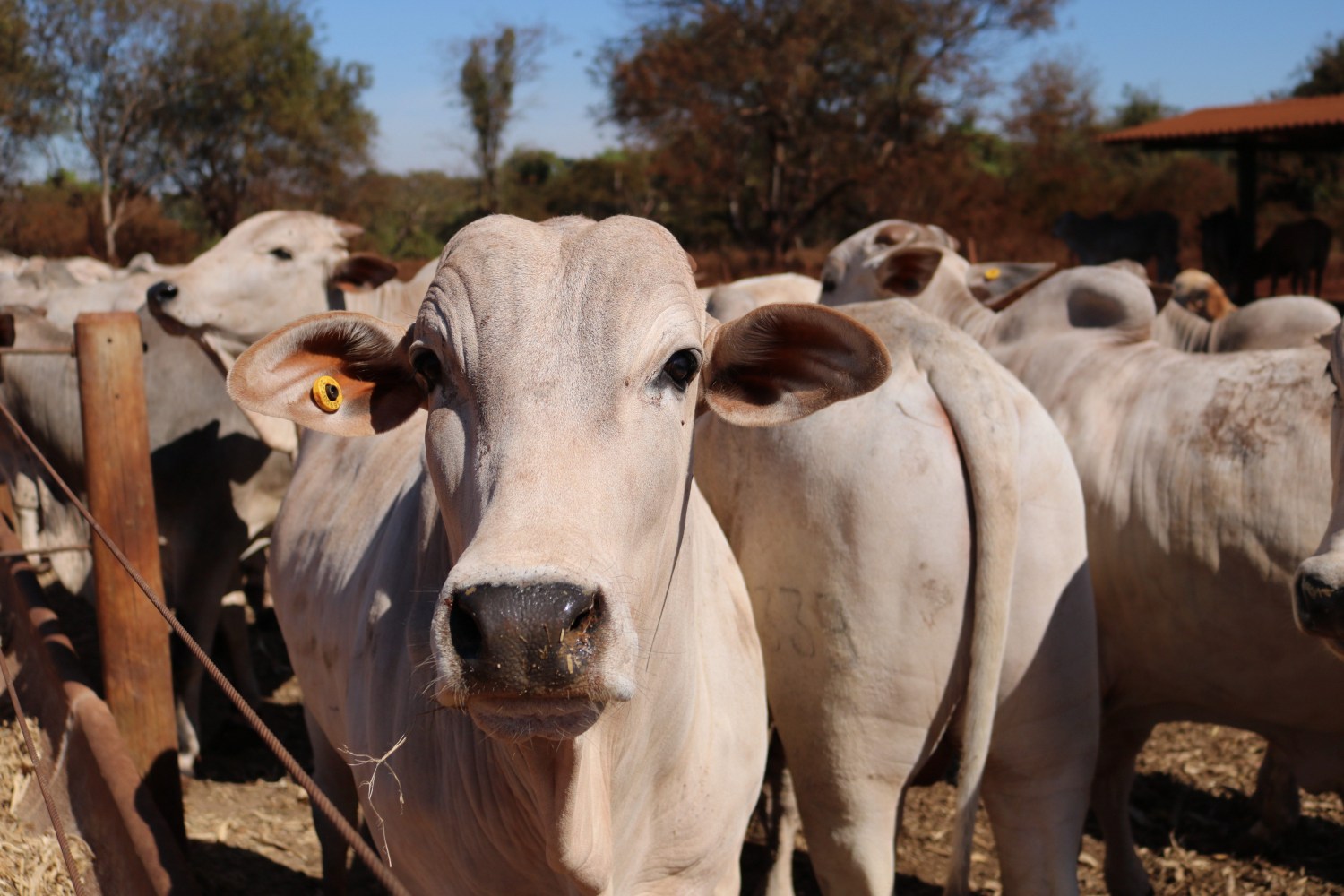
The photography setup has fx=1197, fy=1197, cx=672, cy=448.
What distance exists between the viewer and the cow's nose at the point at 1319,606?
2467 millimetres

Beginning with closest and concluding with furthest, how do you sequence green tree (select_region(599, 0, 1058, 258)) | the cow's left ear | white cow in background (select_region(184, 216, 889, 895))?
white cow in background (select_region(184, 216, 889, 895)) < the cow's left ear < green tree (select_region(599, 0, 1058, 258))

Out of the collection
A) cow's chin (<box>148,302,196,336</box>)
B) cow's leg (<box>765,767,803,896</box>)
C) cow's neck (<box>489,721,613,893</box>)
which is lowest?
cow's leg (<box>765,767,803,896</box>)

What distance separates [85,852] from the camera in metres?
3.47

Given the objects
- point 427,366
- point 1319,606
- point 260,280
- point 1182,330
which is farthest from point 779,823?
point 1182,330

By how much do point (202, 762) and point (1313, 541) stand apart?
15.3ft

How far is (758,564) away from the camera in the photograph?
3.13 metres

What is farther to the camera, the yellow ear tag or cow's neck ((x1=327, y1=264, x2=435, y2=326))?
cow's neck ((x1=327, y1=264, x2=435, y2=326))

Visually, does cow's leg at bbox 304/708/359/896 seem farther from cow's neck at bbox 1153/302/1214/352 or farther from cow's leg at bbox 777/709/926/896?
cow's neck at bbox 1153/302/1214/352

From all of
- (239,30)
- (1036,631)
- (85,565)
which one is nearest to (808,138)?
(239,30)

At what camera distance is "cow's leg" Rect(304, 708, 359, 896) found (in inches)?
149

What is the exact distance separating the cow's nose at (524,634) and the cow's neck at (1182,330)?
558cm

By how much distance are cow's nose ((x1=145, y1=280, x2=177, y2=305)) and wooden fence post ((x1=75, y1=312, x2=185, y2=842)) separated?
6.20 feet

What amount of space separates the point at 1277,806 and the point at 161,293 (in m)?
5.33

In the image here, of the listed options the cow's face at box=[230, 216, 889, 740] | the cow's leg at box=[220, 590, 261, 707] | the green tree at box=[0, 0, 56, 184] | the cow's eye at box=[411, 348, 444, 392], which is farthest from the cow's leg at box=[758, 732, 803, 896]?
the green tree at box=[0, 0, 56, 184]
